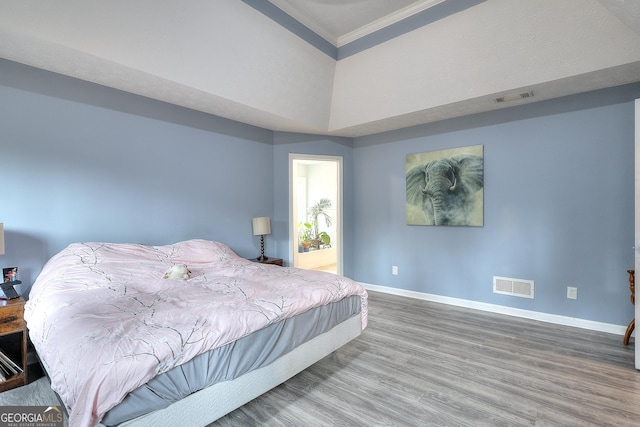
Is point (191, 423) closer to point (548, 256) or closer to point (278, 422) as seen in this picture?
point (278, 422)

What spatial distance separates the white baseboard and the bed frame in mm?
2260

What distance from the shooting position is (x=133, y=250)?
290cm

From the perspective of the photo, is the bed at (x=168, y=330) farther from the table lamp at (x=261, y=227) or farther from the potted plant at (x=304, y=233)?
the potted plant at (x=304, y=233)

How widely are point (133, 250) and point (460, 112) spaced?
3848 mm

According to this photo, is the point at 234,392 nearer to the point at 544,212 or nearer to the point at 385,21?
the point at 544,212

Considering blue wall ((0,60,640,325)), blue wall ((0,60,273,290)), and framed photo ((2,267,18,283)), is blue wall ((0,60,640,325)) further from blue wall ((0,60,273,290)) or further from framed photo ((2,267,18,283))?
framed photo ((2,267,18,283))

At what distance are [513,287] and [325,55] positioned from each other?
3540 mm

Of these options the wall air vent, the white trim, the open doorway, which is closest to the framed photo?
the white trim

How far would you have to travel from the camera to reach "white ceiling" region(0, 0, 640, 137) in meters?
2.23

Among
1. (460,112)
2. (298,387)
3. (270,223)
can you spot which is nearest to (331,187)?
(270,223)

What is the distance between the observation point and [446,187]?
4.13 meters

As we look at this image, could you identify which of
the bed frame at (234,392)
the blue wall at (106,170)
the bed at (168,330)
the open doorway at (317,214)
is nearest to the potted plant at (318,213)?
the open doorway at (317,214)

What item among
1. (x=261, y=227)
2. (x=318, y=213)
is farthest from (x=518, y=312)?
(x=318, y=213)

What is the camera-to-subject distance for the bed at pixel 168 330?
1.36 meters
